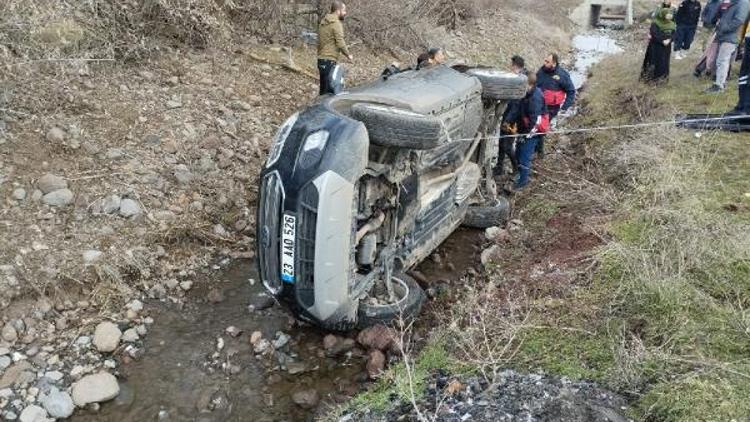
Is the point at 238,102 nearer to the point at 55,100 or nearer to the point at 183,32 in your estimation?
the point at 183,32

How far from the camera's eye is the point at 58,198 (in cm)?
581

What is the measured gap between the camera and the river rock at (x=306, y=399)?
14.4ft

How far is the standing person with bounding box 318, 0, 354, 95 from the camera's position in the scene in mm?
7969

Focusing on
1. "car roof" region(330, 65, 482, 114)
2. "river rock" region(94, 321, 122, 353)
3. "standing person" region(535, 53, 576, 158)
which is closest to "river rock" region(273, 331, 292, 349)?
"river rock" region(94, 321, 122, 353)

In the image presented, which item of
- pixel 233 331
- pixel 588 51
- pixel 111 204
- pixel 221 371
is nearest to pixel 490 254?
pixel 233 331

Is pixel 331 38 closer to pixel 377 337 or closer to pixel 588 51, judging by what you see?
pixel 377 337

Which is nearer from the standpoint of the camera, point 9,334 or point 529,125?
point 9,334

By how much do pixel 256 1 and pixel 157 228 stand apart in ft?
16.8

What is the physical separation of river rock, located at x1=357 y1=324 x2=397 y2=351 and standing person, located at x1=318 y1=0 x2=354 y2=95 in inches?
151

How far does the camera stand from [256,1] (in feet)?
32.5

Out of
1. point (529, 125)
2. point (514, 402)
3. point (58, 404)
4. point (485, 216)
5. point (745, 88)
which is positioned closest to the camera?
point (514, 402)

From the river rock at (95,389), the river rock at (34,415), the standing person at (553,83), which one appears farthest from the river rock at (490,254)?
the river rock at (34,415)

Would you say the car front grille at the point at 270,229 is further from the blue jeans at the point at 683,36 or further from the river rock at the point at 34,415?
the blue jeans at the point at 683,36

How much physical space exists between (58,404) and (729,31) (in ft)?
31.5
